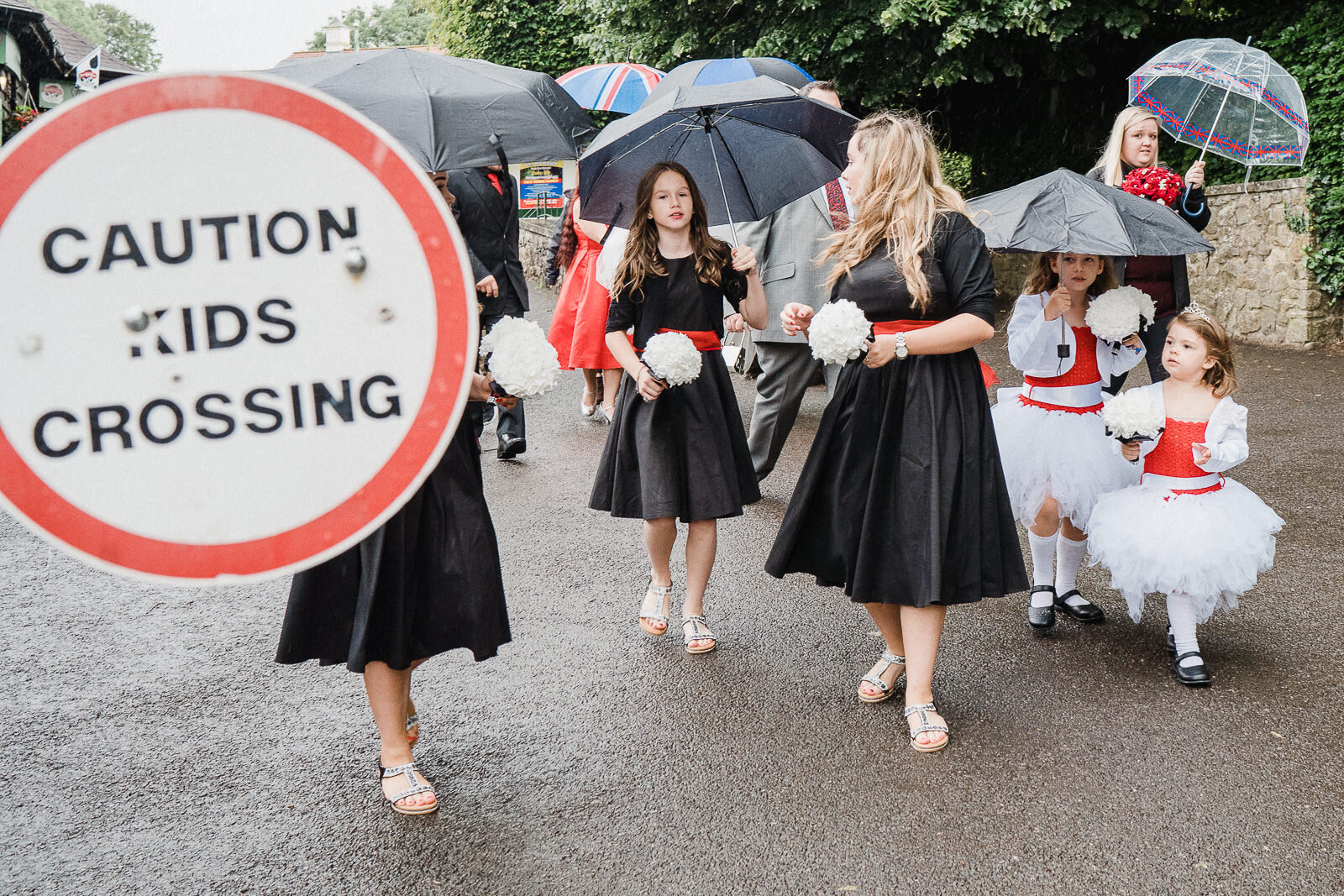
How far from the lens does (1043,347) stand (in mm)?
4590

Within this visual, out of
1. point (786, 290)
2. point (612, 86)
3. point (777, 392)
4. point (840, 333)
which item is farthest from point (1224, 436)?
point (612, 86)

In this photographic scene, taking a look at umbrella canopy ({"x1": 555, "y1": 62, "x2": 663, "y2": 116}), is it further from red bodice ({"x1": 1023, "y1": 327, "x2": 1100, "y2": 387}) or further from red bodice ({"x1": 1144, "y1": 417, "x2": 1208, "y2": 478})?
red bodice ({"x1": 1144, "y1": 417, "x2": 1208, "y2": 478})

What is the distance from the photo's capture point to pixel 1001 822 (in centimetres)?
320

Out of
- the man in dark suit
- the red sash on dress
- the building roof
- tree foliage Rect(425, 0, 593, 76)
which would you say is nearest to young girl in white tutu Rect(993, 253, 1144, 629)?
the red sash on dress

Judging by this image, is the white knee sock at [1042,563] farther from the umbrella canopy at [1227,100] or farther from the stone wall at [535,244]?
the stone wall at [535,244]

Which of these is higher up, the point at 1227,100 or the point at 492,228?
the point at 1227,100

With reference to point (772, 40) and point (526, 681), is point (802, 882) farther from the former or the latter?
point (772, 40)

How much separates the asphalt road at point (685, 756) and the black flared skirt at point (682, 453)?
621 mm

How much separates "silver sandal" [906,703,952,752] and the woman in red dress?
5.02 metres

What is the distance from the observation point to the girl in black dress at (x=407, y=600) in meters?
3.22

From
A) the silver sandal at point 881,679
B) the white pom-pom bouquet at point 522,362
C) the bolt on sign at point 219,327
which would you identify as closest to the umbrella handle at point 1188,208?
the silver sandal at point 881,679

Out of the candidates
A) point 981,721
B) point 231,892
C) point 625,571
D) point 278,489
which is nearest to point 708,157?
point 625,571

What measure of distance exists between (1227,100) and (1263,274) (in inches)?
245

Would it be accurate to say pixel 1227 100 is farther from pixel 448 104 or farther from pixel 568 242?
pixel 568 242
